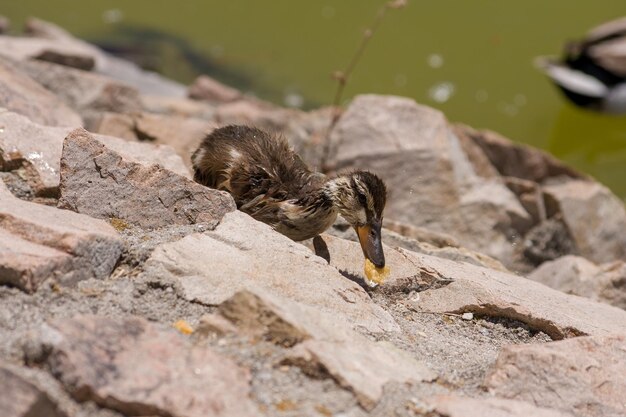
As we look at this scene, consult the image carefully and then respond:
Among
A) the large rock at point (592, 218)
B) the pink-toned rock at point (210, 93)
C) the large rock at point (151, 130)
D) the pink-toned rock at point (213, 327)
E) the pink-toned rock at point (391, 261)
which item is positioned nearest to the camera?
the pink-toned rock at point (213, 327)

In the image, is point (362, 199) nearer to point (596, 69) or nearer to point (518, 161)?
point (518, 161)

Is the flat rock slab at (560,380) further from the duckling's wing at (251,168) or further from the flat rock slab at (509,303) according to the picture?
the duckling's wing at (251,168)

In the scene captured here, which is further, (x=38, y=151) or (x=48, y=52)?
(x=48, y=52)

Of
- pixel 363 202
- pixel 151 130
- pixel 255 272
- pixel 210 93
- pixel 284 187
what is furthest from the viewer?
pixel 210 93

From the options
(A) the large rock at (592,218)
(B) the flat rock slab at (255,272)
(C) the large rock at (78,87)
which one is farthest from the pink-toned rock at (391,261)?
(C) the large rock at (78,87)

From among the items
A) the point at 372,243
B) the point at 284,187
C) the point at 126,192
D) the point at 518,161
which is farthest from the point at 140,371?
the point at 518,161
